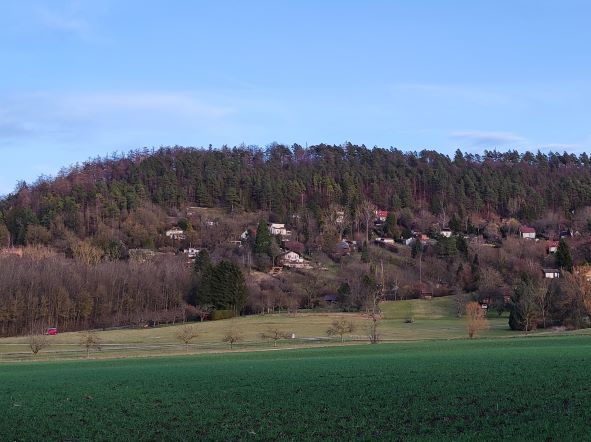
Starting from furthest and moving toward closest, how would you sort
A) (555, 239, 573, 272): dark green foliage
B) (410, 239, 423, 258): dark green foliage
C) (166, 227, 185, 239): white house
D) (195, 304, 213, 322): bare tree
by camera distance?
(166, 227, 185, 239): white house, (410, 239, 423, 258): dark green foliage, (555, 239, 573, 272): dark green foliage, (195, 304, 213, 322): bare tree

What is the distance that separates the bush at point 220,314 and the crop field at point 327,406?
67156 mm

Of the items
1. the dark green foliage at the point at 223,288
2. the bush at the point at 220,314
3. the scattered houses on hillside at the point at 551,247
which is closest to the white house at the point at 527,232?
the scattered houses on hillside at the point at 551,247

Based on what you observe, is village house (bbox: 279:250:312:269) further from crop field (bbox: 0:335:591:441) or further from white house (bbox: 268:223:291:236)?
crop field (bbox: 0:335:591:441)

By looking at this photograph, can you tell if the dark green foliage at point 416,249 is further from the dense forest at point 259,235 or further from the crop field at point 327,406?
the crop field at point 327,406

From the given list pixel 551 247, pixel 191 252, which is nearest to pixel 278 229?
pixel 191 252

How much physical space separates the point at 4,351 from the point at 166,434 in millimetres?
54268

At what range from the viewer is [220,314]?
9362 centimetres

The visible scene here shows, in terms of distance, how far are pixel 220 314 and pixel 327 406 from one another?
254 feet

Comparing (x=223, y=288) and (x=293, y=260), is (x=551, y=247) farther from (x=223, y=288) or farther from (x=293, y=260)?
(x=223, y=288)

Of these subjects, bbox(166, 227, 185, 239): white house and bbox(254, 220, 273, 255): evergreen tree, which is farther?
bbox(166, 227, 185, 239): white house

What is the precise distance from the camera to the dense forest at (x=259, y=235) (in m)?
96.6

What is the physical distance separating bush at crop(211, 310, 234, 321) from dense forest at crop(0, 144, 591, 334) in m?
2.30

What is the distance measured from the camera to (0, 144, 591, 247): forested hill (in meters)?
157

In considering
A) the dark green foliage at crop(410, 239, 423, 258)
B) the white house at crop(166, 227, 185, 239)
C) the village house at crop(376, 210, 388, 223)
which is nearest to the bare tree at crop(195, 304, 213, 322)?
the dark green foliage at crop(410, 239, 423, 258)
